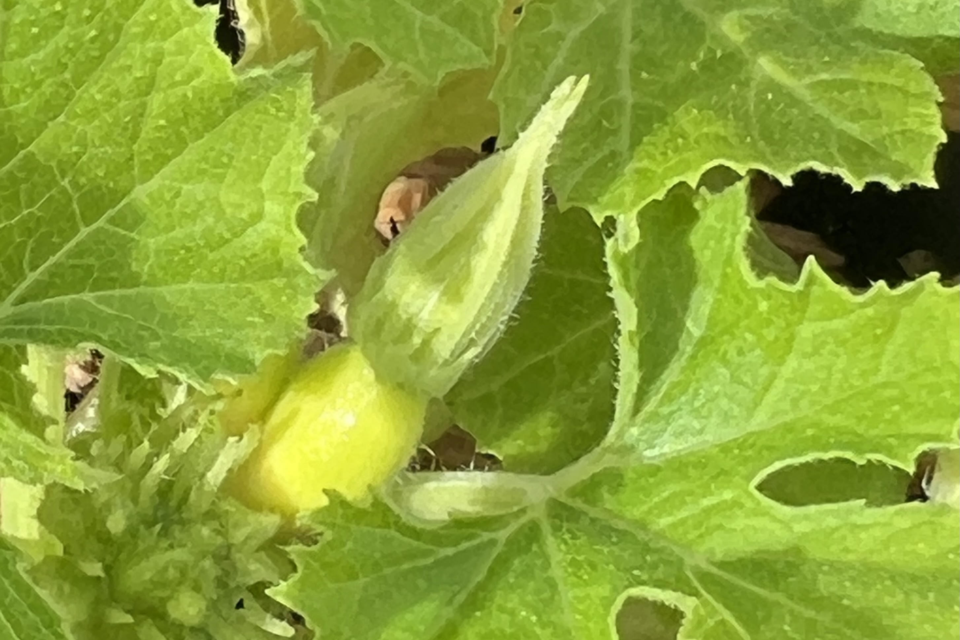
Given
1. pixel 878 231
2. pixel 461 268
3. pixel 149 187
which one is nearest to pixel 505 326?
pixel 461 268

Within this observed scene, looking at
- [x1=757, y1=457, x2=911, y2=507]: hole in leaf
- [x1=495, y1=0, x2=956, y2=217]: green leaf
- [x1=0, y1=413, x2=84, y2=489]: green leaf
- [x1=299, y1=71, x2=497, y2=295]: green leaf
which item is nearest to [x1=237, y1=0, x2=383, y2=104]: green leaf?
[x1=299, y1=71, x2=497, y2=295]: green leaf

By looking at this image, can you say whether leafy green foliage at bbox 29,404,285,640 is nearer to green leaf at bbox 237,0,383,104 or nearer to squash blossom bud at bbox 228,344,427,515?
squash blossom bud at bbox 228,344,427,515

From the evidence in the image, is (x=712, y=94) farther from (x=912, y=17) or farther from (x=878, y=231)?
(x=878, y=231)

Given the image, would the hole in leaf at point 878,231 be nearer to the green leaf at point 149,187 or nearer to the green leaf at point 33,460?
the green leaf at point 149,187

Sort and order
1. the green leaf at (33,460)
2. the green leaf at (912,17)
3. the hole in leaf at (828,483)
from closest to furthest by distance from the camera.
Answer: the green leaf at (33,460) < the green leaf at (912,17) < the hole in leaf at (828,483)

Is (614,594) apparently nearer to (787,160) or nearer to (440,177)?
(787,160)

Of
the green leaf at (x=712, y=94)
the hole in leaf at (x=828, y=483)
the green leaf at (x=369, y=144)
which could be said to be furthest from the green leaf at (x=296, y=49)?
the hole in leaf at (x=828, y=483)

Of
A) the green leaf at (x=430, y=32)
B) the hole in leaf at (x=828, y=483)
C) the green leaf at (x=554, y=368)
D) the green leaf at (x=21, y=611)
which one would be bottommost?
the hole in leaf at (x=828, y=483)
